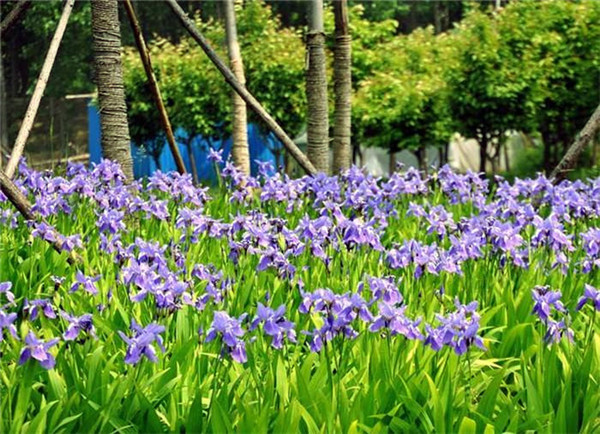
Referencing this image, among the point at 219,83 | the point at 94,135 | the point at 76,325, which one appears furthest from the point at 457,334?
the point at 94,135

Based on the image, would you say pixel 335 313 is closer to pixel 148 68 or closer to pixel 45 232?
pixel 45 232

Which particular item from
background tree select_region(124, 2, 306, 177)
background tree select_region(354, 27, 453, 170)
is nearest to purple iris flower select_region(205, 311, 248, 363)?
background tree select_region(354, 27, 453, 170)

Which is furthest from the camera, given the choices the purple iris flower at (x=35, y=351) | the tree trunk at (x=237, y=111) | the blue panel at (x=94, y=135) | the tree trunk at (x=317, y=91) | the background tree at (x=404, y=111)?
the blue panel at (x=94, y=135)

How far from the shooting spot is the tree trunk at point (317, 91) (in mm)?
6801

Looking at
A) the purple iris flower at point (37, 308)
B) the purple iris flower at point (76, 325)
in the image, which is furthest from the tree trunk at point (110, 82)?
the purple iris flower at point (76, 325)

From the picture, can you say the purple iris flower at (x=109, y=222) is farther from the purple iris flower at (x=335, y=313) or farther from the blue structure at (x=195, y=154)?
the blue structure at (x=195, y=154)

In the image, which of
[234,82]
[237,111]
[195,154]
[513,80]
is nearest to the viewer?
[234,82]

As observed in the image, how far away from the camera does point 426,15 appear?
4334cm

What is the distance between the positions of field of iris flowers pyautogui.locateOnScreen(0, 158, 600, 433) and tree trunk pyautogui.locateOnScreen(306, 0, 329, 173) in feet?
7.15

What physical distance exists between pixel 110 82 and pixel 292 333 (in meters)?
3.28

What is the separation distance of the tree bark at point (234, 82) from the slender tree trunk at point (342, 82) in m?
0.85

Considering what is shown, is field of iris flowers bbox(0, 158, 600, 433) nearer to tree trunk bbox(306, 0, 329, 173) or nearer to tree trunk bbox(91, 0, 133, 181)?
tree trunk bbox(91, 0, 133, 181)

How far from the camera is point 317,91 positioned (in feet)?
22.6

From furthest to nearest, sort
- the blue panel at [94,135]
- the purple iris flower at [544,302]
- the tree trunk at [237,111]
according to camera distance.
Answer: the blue panel at [94,135]
the tree trunk at [237,111]
the purple iris flower at [544,302]
